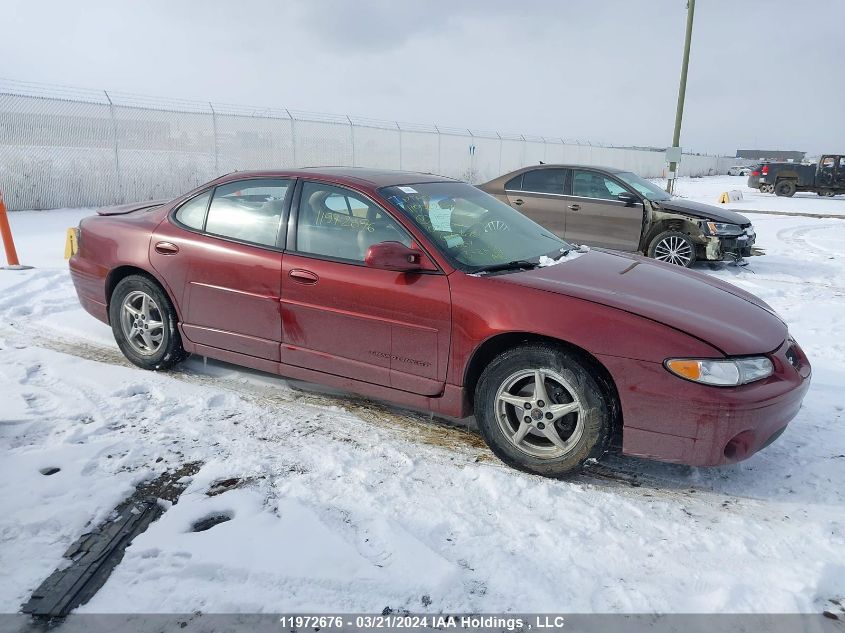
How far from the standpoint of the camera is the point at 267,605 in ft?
7.30

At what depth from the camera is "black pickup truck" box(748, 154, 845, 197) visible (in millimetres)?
23344

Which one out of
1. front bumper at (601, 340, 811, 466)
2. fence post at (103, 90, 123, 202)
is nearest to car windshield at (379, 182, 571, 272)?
front bumper at (601, 340, 811, 466)

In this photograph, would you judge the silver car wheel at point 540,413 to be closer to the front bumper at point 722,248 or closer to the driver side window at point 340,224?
the driver side window at point 340,224

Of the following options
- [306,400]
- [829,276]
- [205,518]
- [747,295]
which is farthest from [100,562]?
[829,276]

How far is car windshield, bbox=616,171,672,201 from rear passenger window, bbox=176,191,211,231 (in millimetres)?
6663

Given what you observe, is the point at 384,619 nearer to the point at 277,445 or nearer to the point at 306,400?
the point at 277,445

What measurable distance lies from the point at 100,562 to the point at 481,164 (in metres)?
28.4

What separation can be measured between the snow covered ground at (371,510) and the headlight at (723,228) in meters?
4.57

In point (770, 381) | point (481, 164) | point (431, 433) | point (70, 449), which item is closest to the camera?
point (770, 381)

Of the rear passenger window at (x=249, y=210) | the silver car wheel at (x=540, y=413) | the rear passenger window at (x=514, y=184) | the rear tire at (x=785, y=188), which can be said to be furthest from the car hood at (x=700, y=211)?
the rear tire at (x=785, y=188)

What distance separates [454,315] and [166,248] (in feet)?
7.30

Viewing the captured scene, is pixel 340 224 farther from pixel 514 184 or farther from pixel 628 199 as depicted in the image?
pixel 514 184

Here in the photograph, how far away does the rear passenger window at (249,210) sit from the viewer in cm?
395

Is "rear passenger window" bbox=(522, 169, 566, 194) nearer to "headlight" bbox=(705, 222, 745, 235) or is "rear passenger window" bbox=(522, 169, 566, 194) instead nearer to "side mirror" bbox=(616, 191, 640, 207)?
"side mirror" bbox=(616, 191, 640, 207)
